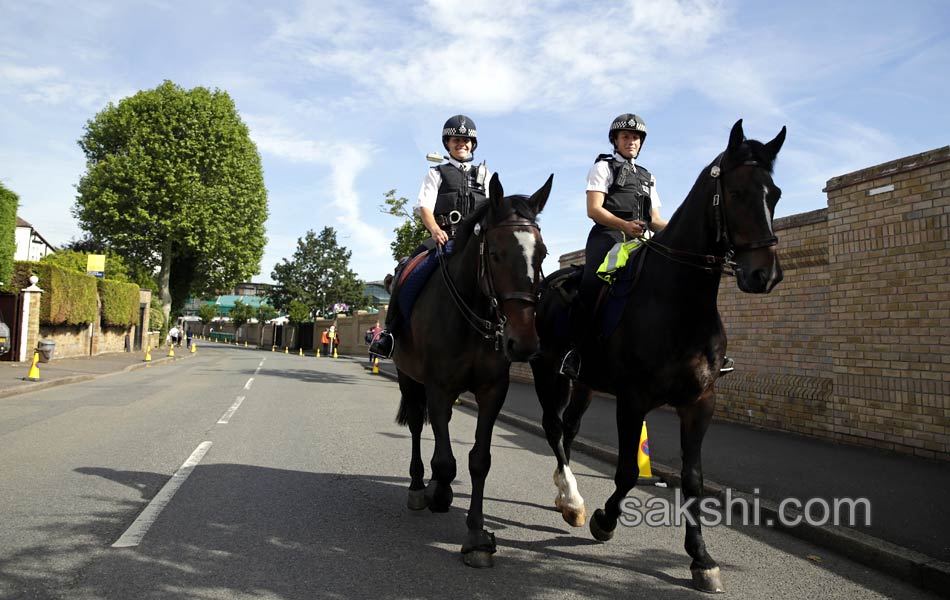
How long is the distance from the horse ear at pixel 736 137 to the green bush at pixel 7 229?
23.6 metres

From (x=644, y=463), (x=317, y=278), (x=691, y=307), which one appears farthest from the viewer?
(x=317, y=278)

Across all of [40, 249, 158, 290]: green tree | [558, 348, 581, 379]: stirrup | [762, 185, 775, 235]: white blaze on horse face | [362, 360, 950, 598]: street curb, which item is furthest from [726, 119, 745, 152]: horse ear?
[40, 249, 158, 290]: green tree

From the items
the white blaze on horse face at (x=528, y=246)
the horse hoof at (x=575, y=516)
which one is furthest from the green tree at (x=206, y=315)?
the white blaze on horse face at (x=528, y=246)

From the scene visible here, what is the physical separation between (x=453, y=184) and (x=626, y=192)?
4.59 ft

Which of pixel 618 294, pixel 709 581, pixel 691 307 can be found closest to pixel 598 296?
pixel 618 294

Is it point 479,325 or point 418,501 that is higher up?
point 479,325

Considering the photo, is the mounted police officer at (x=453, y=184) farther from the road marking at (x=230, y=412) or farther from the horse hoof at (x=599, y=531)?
the road marking at (x=230, y=412)

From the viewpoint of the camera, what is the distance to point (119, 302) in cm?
3403

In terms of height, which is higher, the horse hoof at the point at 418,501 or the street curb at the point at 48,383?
the horse hoof at the point at 418,501

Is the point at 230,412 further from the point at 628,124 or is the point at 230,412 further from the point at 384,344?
the point at 628,124

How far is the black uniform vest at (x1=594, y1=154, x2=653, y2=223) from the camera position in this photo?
5.00 metres

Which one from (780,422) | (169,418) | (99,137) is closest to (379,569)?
(780,422)

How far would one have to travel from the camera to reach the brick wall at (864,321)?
22.4 ft

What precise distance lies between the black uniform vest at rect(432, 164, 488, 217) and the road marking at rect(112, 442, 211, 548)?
10.3 ft
